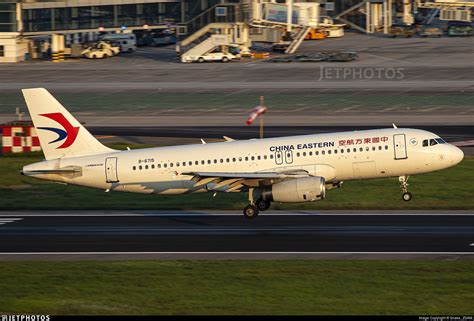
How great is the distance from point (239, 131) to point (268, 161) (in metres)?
33.7

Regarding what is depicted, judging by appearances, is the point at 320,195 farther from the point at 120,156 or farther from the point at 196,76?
the point at 196,76

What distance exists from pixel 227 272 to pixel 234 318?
6.81m

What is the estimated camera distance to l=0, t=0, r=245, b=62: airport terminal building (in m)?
144

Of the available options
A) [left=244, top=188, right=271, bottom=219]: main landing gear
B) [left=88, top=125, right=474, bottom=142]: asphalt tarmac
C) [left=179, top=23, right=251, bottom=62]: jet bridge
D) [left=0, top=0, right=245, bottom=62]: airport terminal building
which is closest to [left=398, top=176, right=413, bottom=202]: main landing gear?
[left=244, top=188, right=271, bottom=219]: main landing gear

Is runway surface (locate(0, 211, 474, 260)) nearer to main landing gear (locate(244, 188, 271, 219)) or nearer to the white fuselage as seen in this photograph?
main landing gear (locate(244, 188, 271, 219))

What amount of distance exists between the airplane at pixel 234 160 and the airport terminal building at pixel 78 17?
313ft

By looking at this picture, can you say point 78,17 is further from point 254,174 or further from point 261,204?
point 254,174

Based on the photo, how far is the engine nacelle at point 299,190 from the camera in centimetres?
4694

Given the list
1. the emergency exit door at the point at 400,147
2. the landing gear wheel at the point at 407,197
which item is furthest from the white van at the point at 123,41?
the emergency exit door at the point at 400,147

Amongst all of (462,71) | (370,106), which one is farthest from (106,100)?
(462,71)

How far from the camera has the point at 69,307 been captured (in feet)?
113
